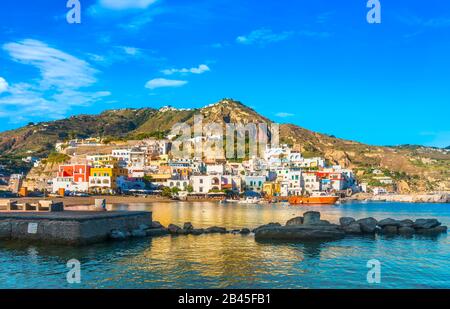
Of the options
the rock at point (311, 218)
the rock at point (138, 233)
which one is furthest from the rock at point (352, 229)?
the rock at point (138, 233)

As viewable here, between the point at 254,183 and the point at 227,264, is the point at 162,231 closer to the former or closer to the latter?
the point at 227,264

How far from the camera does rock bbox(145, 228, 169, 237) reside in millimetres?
28062

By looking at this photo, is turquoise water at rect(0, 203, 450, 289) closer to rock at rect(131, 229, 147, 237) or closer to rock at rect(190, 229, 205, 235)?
rock at rect(131, 229, 147, 237)

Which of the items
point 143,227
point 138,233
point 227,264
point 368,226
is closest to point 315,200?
point 368,226

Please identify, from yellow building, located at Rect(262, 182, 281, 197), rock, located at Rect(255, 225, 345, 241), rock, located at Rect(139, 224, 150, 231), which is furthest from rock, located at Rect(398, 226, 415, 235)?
yellow building, located at Rect(262, 182, 281, 197)

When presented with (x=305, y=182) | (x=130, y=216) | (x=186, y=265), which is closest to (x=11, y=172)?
(x=305, y=182)

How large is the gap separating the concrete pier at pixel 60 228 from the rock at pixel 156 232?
1881mm

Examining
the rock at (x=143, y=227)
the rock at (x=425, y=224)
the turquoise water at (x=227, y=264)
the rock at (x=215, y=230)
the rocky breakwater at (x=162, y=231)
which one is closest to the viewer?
the turquoise water at (x=227, y=264)

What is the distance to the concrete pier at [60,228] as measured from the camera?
909 inches

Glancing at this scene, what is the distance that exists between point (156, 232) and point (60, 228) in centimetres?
685

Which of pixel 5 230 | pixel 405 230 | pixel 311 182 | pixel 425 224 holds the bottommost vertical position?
pixel 405 230

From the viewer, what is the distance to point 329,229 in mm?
27609

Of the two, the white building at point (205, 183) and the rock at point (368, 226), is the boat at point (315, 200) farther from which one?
the rock at point (368, 226)
